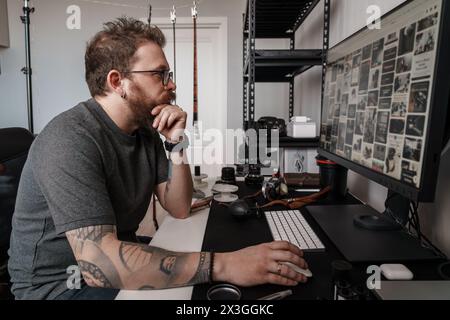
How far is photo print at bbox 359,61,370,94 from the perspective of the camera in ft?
2.47

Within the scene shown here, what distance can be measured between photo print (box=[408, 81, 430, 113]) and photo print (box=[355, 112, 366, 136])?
0.19 m

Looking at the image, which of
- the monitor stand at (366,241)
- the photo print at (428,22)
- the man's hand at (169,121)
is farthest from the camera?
the man's hand at (169,121)

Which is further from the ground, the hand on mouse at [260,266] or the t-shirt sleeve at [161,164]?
the t-shirt sleeve at [161,164]

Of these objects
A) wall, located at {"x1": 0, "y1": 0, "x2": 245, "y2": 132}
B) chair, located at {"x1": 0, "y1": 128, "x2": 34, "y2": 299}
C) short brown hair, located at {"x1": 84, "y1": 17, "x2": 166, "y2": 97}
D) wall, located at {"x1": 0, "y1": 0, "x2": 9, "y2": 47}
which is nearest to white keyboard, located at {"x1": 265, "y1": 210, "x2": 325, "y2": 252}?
short brown hair, located at {"x1": 84, "y1": 17, "x2": 166, "y2": 97}

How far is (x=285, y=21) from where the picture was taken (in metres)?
1.97

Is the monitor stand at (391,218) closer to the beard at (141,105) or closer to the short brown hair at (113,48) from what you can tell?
the beard at (141,105)

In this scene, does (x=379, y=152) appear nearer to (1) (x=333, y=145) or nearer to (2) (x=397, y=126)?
(2) (x=397, y=126)

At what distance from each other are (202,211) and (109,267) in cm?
43

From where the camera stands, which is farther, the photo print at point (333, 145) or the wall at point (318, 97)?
the photo print at point (333, 145)

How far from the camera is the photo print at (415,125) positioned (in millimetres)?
535

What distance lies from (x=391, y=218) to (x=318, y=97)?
45.5 inches

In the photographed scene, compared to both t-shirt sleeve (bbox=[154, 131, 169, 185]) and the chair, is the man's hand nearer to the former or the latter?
t-shirt sleeve (bbox=[154, 131, 169, 185])

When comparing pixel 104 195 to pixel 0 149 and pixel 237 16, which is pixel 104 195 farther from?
pixel 237 16

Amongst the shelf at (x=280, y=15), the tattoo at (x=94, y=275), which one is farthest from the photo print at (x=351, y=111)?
the shelf at (x=280, y=15)
